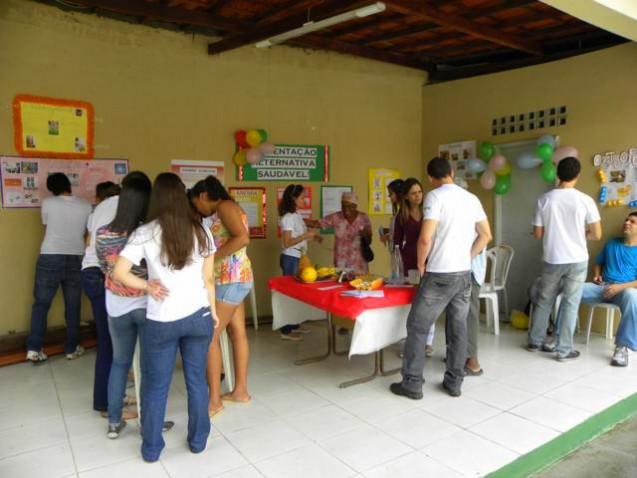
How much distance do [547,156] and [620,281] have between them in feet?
4.57

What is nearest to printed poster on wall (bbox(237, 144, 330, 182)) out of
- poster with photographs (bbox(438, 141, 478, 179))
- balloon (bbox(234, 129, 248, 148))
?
balloon (bbox(234, 129, 248, 148))

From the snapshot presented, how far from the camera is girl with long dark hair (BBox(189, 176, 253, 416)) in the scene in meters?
2.96

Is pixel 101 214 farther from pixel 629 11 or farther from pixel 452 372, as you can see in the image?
pixel 629 11

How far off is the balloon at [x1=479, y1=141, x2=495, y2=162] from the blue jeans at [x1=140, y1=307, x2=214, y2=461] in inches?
162

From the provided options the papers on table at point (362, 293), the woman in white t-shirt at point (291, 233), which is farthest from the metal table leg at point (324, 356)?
the papers on table at point (362, 293)

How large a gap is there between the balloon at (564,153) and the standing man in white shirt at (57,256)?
4.47 m

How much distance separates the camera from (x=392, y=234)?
4.24m

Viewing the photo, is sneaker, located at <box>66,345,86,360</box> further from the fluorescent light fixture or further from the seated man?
the seated man

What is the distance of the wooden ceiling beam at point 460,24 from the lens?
13.2 feet

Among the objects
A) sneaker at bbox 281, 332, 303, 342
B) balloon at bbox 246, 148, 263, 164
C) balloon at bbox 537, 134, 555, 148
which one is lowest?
sneaker at bbox 281, 332, 303, 342

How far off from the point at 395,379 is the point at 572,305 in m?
1.64

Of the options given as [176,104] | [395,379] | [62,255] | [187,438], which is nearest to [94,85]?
[176,104]

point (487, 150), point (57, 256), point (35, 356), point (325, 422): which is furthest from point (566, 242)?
point (35, 356)

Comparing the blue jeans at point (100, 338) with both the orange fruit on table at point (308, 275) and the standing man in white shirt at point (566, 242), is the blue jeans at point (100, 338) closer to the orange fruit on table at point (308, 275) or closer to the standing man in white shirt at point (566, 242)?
the orange fruit on table at point (308, 275)
